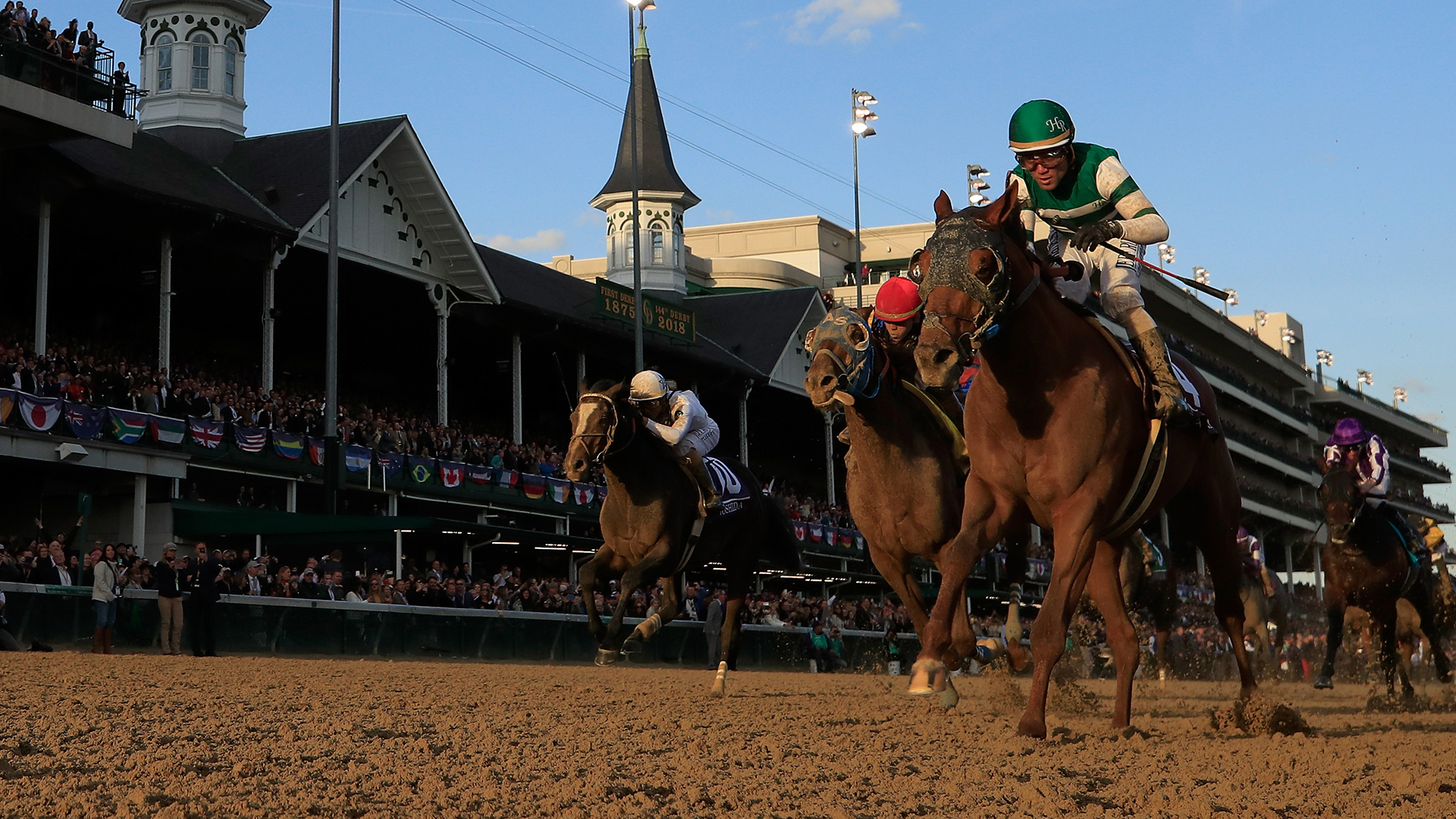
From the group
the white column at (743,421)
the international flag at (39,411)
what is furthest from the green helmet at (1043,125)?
the white column at (743,421)

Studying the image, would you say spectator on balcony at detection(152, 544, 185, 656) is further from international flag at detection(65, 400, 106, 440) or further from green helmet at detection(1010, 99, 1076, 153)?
green helmet at detection(1010, 99, 1076, 153)

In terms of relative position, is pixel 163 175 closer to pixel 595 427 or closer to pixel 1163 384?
pixel 595 427

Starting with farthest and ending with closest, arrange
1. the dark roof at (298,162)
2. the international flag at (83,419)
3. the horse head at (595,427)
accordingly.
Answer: the dark roof at (298,162) < the international flag at (83,419) < the horse head at (595,427)

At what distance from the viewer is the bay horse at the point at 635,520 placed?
455 inches

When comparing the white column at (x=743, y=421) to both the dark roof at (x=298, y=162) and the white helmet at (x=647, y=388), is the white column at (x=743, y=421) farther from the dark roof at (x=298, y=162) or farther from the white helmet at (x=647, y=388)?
the white helmet at (x=647, y=388)

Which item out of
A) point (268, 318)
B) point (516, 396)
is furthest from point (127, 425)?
point (516, 396)

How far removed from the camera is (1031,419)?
7.36m

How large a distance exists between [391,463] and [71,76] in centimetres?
881

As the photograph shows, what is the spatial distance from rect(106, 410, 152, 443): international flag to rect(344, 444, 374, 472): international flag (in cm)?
408

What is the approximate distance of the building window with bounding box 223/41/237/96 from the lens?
38.0 m

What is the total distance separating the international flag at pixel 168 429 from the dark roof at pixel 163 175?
4018 millimetres

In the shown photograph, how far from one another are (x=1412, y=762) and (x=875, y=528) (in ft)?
13.8

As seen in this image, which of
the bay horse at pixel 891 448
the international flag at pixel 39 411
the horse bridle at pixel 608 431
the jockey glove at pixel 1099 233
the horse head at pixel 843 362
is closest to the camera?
the jockey glove at pixel 1099 233

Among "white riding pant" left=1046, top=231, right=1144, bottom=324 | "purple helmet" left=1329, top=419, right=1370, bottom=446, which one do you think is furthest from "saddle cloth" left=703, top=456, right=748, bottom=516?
"purple helmet" left=1329, top=419, right=1370, bottom=446
